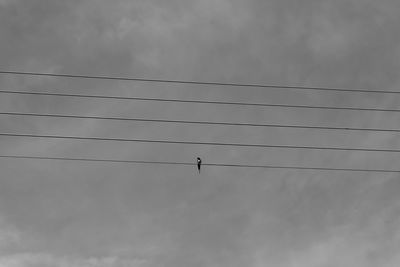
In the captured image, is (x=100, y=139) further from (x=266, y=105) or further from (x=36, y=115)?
(x=266, y=105)

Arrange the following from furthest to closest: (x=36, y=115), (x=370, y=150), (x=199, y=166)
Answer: (x=199, y=166) < (x=370, y=150) < (x=36, y=115)

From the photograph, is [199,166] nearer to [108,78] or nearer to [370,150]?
[108,78]

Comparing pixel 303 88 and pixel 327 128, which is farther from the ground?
pixel 303 88

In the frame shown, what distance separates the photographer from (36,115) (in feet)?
172

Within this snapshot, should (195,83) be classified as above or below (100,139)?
above

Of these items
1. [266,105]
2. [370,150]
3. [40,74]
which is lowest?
[370,150]

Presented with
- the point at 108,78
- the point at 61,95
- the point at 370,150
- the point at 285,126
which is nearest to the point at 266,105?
the point at 285,126

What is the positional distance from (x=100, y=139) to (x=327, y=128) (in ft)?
66.3

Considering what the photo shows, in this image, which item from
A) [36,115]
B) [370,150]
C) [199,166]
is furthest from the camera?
[199,166]

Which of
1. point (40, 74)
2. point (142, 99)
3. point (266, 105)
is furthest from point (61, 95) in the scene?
point (266, 105)

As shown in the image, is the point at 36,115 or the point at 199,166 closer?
the point at 36,115

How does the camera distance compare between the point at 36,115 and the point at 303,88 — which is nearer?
the point at 36,115

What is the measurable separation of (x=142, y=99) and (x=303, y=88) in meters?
15.0

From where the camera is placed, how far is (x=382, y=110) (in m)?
57.8
